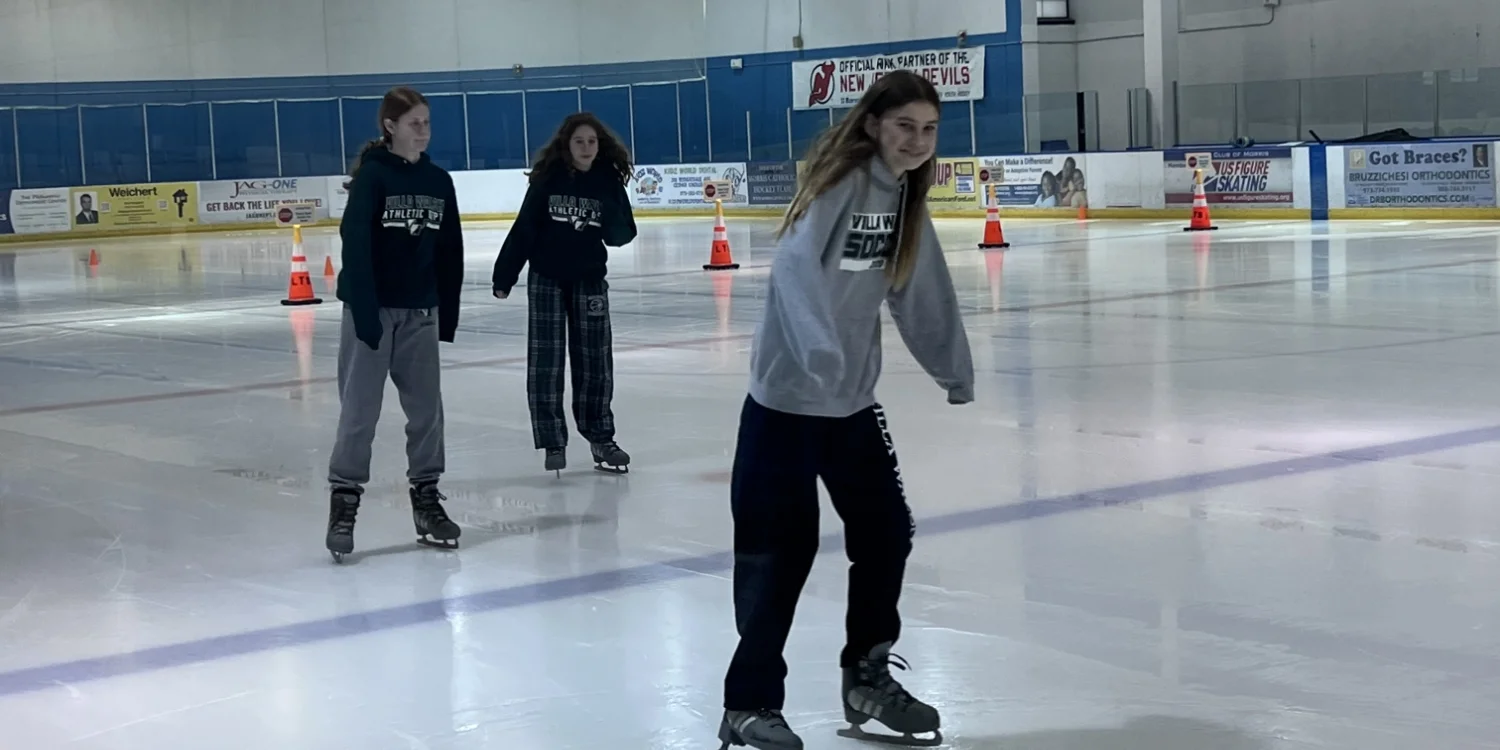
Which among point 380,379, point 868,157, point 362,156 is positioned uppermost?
point 362,156

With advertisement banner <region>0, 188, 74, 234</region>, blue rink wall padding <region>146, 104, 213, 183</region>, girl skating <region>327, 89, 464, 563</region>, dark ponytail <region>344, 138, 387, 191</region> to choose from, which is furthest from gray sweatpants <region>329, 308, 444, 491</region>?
blue rink wall padding <region>146, 104, 213, 183</region>

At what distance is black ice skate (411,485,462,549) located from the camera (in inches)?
281

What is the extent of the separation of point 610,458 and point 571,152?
1455mm

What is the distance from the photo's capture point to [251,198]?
141 feet

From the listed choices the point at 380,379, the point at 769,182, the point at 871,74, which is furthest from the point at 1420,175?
the point at 380,379

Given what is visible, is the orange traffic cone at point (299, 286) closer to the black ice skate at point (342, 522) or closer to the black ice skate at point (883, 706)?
the black ice skate at point (342, 522)

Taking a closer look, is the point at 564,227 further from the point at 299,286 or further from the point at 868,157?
the point at 299,286

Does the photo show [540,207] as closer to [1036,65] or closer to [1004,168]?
[1004,168]

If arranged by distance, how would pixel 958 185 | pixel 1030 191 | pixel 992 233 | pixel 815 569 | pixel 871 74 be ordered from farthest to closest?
pixel 871 74, pixel 958 185, pixel 1030 191, pixel 992 233, pixel 815 569

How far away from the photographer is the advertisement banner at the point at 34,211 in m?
39.2

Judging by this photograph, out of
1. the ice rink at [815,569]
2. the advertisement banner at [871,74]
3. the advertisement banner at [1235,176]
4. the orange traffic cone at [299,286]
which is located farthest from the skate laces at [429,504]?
the advertisement banner at [871,74]

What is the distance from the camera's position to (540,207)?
8516 mm

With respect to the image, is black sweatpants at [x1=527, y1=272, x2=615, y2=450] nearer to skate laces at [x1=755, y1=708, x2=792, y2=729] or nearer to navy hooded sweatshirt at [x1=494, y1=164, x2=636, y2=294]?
navy hooded sweatshirt at [x1=494, y1=164, x2=636, y2=294]

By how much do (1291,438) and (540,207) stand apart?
375cm
